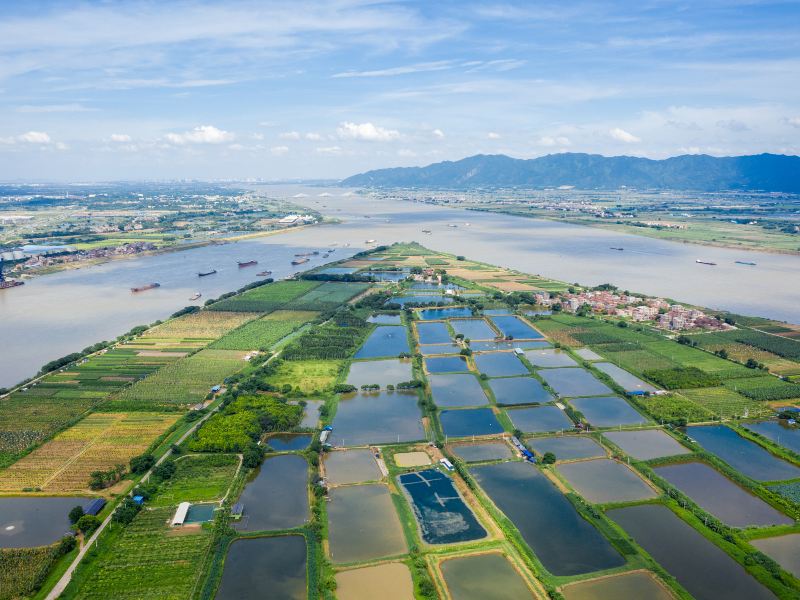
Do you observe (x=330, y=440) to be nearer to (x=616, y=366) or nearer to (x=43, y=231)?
(x=616, y=366)

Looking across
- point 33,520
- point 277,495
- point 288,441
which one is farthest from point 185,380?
point 277,495

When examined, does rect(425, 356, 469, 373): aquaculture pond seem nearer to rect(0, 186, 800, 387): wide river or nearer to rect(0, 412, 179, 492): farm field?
rect(0, 412, 179, 492): farm field

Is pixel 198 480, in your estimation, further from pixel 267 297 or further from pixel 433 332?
pixel 267 297

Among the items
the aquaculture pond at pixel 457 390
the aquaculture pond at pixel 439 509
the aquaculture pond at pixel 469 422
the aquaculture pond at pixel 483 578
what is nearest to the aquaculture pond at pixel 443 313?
the aquaculture pond at pixel 457 390

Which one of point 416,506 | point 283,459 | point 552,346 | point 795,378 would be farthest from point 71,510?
point 795,378

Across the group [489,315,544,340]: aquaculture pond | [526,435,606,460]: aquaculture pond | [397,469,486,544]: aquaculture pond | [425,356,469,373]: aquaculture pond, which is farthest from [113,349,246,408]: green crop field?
[489,315,544,340]: aquaculture pond

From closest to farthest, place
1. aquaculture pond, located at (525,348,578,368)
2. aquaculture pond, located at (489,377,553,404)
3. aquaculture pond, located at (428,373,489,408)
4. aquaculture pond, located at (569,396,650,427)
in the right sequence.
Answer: aquaculture pond, located at (569,396,650,427) < aquaculture pond, located at (428,373,489,408) < aquaculture pond, located at (489,377,553,404) < aquaculture pond, located at (525,348,578,368)
